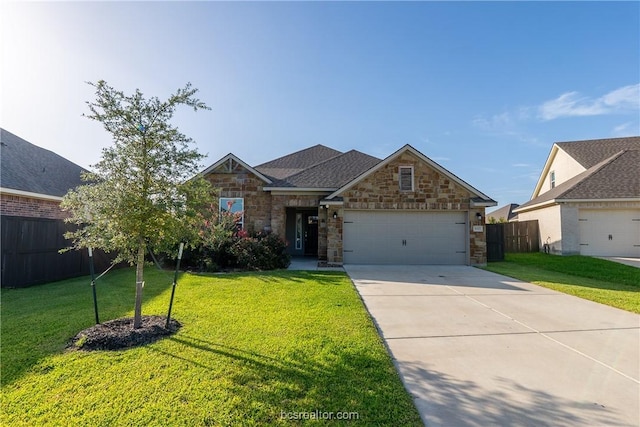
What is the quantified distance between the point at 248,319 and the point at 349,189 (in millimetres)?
8221

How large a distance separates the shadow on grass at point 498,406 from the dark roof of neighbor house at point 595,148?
19831 mm

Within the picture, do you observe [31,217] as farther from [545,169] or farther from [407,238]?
[545,169]

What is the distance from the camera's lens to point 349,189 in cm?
1238

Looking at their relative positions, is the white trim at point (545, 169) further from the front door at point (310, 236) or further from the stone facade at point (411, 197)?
the front door at point (310, 236)

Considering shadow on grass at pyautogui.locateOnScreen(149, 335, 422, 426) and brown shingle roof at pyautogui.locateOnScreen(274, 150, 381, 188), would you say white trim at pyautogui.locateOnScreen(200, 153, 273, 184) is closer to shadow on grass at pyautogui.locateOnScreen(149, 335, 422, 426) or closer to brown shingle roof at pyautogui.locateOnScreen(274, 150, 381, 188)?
brown shingle roof at pyautogui.locateOnScreen(274, 150, 381, 188)

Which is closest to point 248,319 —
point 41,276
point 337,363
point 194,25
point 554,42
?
point 337,363

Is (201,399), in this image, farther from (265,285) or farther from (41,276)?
(41,276)

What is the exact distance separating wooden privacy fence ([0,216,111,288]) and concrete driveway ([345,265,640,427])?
931 cm

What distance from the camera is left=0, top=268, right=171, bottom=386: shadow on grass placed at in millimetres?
3750

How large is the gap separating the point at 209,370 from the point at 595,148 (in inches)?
981

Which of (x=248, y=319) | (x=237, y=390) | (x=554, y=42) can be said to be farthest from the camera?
(x=554, y=42)

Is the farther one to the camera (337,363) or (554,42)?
(554,42)

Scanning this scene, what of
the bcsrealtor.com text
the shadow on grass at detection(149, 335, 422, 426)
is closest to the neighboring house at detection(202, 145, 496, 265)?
the shadow on grass at detection(149, 335, 422, 426)

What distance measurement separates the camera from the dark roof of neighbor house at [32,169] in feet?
34.1
